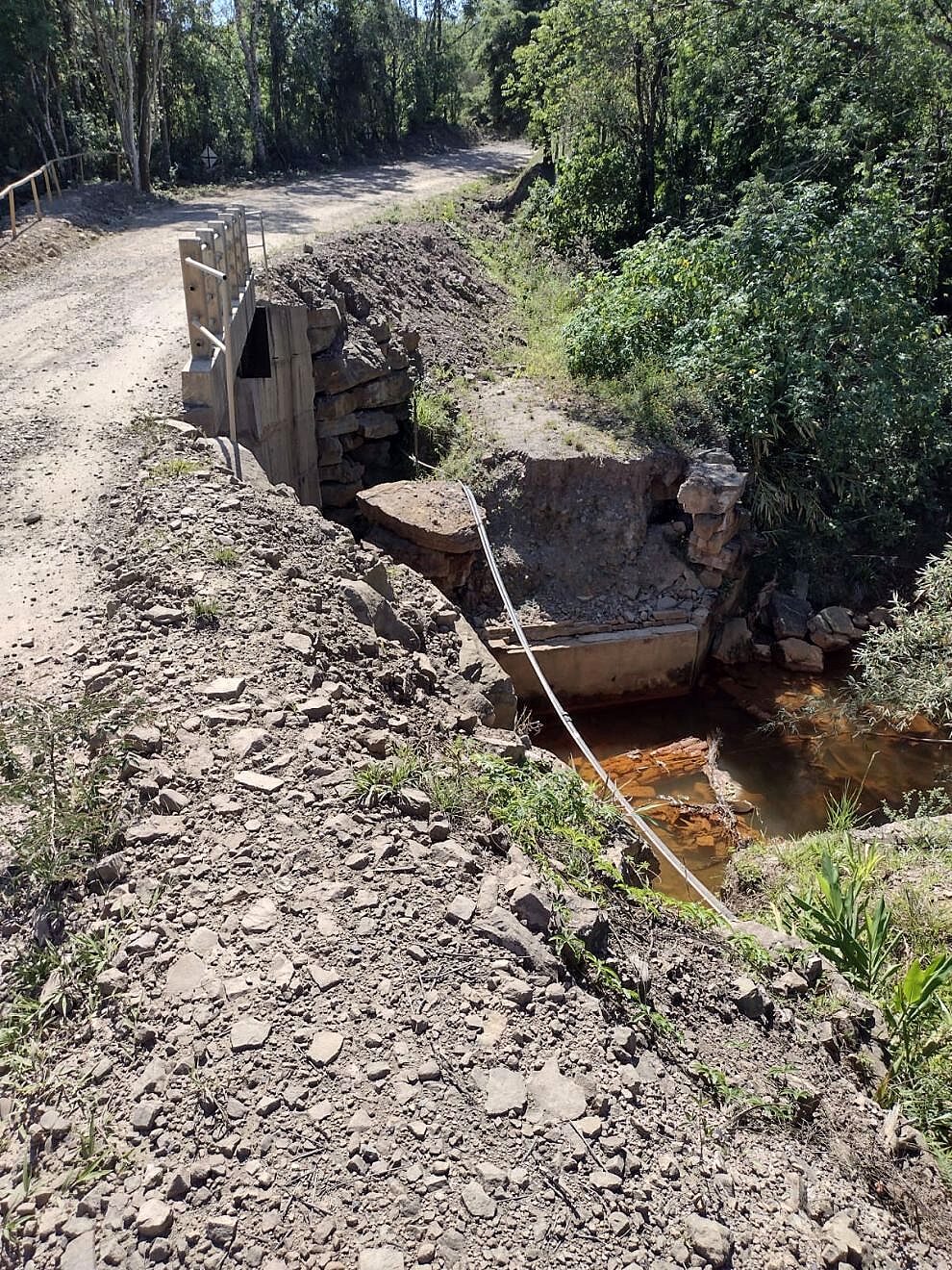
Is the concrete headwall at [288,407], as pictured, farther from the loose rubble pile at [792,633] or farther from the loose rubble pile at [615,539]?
the loose rubble pile at [792,633]

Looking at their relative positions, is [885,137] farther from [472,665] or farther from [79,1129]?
[79,1129]

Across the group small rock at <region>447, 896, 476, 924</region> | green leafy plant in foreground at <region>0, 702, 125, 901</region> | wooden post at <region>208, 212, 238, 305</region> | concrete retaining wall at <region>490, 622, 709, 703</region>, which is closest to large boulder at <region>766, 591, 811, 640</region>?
concrete retaining wall at <region>490, 622, 709, 703</region>

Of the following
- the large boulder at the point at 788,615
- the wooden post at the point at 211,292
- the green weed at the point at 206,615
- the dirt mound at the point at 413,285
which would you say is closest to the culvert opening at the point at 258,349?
the dirt mound at the point at 413,285

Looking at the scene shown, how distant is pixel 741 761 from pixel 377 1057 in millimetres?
7451

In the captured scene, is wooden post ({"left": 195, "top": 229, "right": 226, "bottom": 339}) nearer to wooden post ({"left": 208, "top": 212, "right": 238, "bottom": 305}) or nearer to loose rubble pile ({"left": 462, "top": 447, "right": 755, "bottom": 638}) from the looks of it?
wooden post ({"left": 208, "top": 212, "right": 238, "bottom": 305})

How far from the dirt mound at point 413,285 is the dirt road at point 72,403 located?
949mm

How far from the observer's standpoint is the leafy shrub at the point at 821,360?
11.7 meters

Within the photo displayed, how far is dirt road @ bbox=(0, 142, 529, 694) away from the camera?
20.1 ft

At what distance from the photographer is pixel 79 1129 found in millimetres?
3275

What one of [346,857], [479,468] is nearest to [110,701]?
[346,857]

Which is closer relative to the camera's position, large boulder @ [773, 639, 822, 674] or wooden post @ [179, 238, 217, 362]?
wooden post @ [179, 238, 217, 362]

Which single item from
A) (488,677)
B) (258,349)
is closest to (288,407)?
(258,349)

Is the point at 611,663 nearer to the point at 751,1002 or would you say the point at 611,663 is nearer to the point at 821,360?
the point at 821,360

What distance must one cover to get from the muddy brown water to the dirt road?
207 inches
